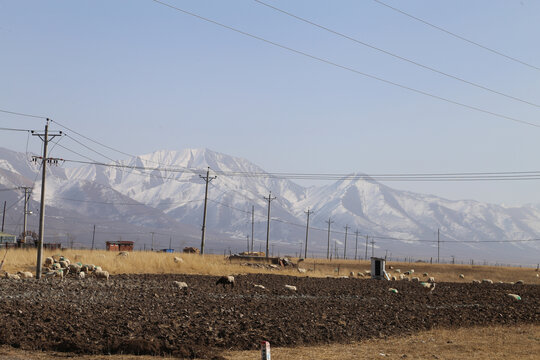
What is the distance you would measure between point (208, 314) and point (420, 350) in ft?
29.9

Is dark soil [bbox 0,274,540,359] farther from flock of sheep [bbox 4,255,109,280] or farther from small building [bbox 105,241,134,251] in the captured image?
small building [bbox 105,241,134,251]

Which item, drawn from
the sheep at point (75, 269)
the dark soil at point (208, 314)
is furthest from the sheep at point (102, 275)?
the sheep at point (75, 269)

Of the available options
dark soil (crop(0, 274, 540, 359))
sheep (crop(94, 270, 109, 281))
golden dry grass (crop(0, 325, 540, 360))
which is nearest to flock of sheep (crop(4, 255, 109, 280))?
sheep (crop(94, 270, 109, 281))

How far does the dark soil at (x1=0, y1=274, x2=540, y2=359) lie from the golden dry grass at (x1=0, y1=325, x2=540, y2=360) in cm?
74

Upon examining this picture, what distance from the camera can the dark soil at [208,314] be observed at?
20156 mm

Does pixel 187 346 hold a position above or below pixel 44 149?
below

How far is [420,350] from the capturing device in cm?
2045

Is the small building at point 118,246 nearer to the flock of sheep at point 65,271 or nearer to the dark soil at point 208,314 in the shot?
the flock of sheep at point 65,271

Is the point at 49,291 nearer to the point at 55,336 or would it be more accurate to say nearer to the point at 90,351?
the point at 55,336

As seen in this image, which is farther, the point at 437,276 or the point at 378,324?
the point at 437,276

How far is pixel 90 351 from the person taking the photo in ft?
62.0

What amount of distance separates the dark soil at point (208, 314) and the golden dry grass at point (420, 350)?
742 mm

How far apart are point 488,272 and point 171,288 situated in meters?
61.4

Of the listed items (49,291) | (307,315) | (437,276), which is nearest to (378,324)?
(307,315)
